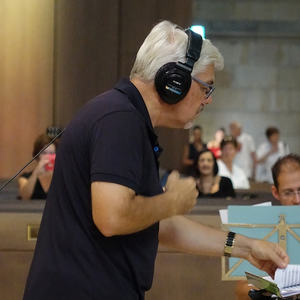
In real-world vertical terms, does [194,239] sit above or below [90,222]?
below

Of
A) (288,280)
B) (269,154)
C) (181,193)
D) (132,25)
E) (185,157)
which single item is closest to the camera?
(181,193)

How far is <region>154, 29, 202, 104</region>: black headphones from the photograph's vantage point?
7.60 feet

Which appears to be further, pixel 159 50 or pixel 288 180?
pixel 288 180

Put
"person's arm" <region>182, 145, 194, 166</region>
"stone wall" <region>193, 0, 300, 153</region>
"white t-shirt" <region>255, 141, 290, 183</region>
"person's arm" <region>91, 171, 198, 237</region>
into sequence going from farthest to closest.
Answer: "stone wall" <region>193, 0, 300, 153</region>, "white t-shirt" <region>255, 141, 290, 183</region>, "person's arm" <region>182, 145, 194, 166</region>, "person's arm" <region>91, 171, 198, 237</region>

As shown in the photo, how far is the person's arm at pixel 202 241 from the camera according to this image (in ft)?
8.91

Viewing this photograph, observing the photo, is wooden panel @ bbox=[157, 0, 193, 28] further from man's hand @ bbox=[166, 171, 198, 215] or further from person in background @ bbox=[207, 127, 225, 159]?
man's hand @ bbox=[166, 171, 198, 215]

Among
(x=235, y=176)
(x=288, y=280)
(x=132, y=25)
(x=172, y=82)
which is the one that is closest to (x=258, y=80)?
(x=235, y=176)

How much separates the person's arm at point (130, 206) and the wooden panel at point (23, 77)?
7356mm

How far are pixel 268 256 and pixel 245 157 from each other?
39.8ft

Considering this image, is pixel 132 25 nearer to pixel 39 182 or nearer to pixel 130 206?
pixel 39 182

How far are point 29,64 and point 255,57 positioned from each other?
471 inches

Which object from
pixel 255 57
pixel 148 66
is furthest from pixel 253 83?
pixel 148 66

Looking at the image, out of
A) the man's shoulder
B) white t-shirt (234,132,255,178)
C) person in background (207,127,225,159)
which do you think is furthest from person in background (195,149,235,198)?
white t-shirt (234,132,255,178)

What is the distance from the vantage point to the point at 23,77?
31.2 ft
